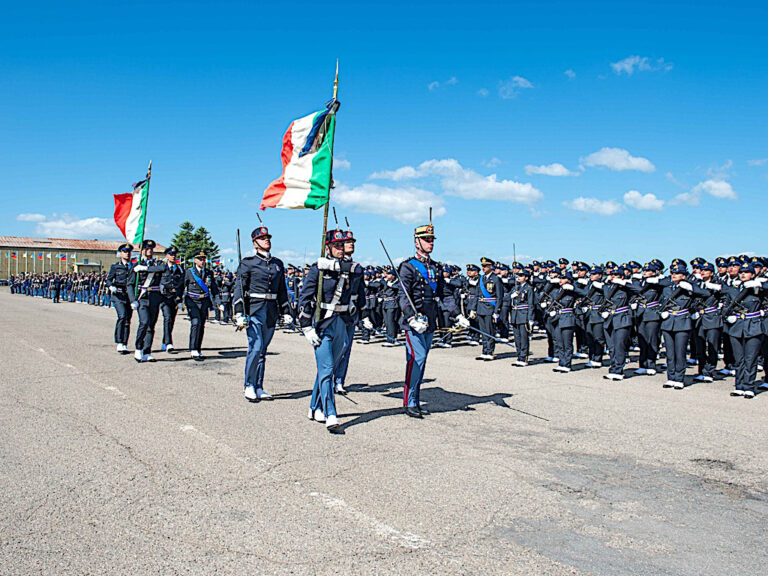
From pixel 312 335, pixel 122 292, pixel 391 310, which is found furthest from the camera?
pixel 391 310

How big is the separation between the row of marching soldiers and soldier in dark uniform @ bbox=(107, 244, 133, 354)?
215 inches

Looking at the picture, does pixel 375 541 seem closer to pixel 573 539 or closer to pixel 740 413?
pixel 573 539

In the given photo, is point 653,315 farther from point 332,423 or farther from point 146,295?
point 146,295

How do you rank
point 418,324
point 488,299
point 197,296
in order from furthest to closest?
1. point 488,299
2. point 197,296
3. point 418,324

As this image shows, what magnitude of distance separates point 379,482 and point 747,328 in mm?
7337

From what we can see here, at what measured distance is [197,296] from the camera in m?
12.4

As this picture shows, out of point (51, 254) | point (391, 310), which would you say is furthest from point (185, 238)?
point (391, 310)

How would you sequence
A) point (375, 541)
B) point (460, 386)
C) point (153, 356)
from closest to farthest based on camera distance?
1. point (375, 541)
2. point (460, 386)
3. point (153, 356)

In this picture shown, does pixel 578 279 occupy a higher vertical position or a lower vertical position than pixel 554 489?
higher

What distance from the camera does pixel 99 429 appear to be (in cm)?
654

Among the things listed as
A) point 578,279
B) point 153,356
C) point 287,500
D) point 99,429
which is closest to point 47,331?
point 153,356

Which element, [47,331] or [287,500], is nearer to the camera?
[287,500]

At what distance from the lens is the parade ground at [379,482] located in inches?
144

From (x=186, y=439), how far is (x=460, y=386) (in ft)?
15.0
